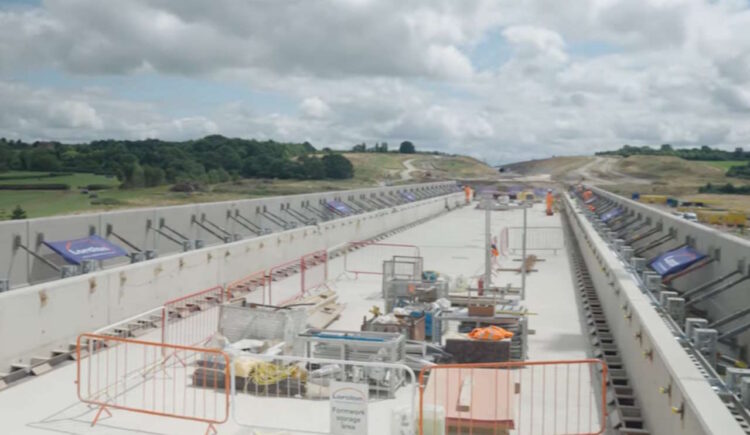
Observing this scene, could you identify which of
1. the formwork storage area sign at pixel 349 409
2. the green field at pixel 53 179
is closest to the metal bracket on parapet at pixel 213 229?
the formwork storage area sign at pixel 349 409

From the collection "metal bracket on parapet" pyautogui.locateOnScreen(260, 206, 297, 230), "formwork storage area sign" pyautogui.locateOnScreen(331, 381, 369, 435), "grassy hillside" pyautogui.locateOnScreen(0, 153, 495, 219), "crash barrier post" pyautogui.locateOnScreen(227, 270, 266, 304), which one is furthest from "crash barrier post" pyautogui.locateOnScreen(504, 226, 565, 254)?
"formwork storage area sign" pyautogui.locateOnScreen(331, 381, 369, 435)

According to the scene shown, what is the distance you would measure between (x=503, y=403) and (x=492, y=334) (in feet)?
10.6

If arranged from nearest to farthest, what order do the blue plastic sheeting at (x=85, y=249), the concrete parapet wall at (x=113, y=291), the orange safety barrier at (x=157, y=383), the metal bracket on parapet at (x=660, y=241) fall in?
the orange safety barrier at (x=157, y=383), the concrete parapet wall at (x=113, y=291), the blue plastic sheeting at (x=85, y=249), the metal bracket on parapet at (x=660, y=241)

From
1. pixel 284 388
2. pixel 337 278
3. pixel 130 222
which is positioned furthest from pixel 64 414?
pixel 337 278

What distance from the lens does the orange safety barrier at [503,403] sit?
774 cm

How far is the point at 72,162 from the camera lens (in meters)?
58.5

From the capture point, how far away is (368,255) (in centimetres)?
2681

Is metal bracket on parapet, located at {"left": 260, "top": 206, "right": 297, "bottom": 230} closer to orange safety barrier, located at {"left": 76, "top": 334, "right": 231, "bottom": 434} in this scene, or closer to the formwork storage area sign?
orange safety barrier, located at {"left": 76, "top": 334, "right": 231, "bottom": 434}

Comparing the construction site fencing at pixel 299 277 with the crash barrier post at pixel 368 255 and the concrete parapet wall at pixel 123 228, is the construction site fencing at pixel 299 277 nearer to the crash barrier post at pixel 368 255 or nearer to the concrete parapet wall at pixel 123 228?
the crash barrier post at pixel 368 255

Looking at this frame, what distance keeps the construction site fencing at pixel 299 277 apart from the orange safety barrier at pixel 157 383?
18.8ft

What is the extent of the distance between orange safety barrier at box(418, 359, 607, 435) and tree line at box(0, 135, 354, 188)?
47066 millimetres

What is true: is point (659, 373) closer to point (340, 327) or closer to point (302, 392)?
point (302, 392)

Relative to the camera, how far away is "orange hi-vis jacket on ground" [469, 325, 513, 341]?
11328 mm

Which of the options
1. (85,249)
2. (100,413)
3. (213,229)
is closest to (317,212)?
(213,229)
